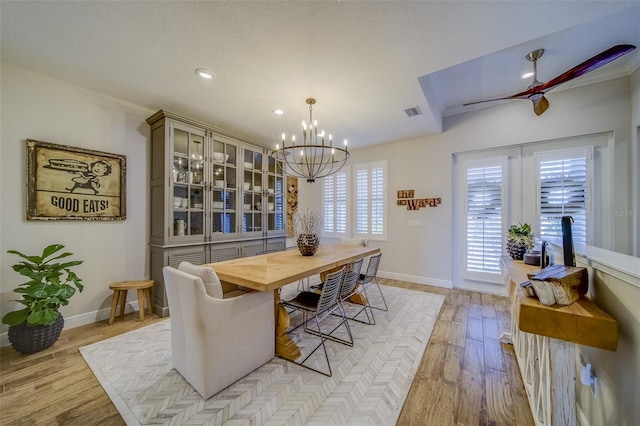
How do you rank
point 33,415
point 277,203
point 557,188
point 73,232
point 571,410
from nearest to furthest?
point 571,410 < point 33,415 < point 73,232 < point 557,188 < point 277,203

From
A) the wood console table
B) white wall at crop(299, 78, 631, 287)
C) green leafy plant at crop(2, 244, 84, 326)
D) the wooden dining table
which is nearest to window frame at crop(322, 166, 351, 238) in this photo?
white wall at crop(299, 78, 631, 287)

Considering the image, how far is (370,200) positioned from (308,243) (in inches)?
101

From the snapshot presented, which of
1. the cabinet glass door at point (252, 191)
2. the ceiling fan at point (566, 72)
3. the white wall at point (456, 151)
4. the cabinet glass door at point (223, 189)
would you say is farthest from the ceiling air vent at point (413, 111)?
the cabinet glass door at point (223, 189)

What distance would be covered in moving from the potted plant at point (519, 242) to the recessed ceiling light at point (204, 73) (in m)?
3.42

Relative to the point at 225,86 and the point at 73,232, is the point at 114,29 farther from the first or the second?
the point at 73,232

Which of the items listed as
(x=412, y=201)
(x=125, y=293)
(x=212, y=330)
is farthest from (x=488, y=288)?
(x=125, y=293)

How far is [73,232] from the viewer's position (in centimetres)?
275

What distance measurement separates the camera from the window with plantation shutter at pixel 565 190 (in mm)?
3162

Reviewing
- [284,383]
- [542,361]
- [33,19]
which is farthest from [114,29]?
[542,361]

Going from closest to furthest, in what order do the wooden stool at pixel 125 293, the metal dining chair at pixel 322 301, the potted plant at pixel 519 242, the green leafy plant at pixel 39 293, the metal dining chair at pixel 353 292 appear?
the metal dining chair at pixel 322 301 → the green leafy plant at pixel 39 293 → the potted plant at pixel 519 242 → the metal dining chair at pixel 353 292 → the wooden stool at pixel 125 293

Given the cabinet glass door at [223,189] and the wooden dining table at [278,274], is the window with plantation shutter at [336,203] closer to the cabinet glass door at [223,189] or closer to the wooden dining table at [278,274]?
the cabinet glass door at [223,189]

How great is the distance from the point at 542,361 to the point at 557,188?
3144 mm

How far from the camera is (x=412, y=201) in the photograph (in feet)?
14.7

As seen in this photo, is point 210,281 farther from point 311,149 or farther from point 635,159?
point 635,159
